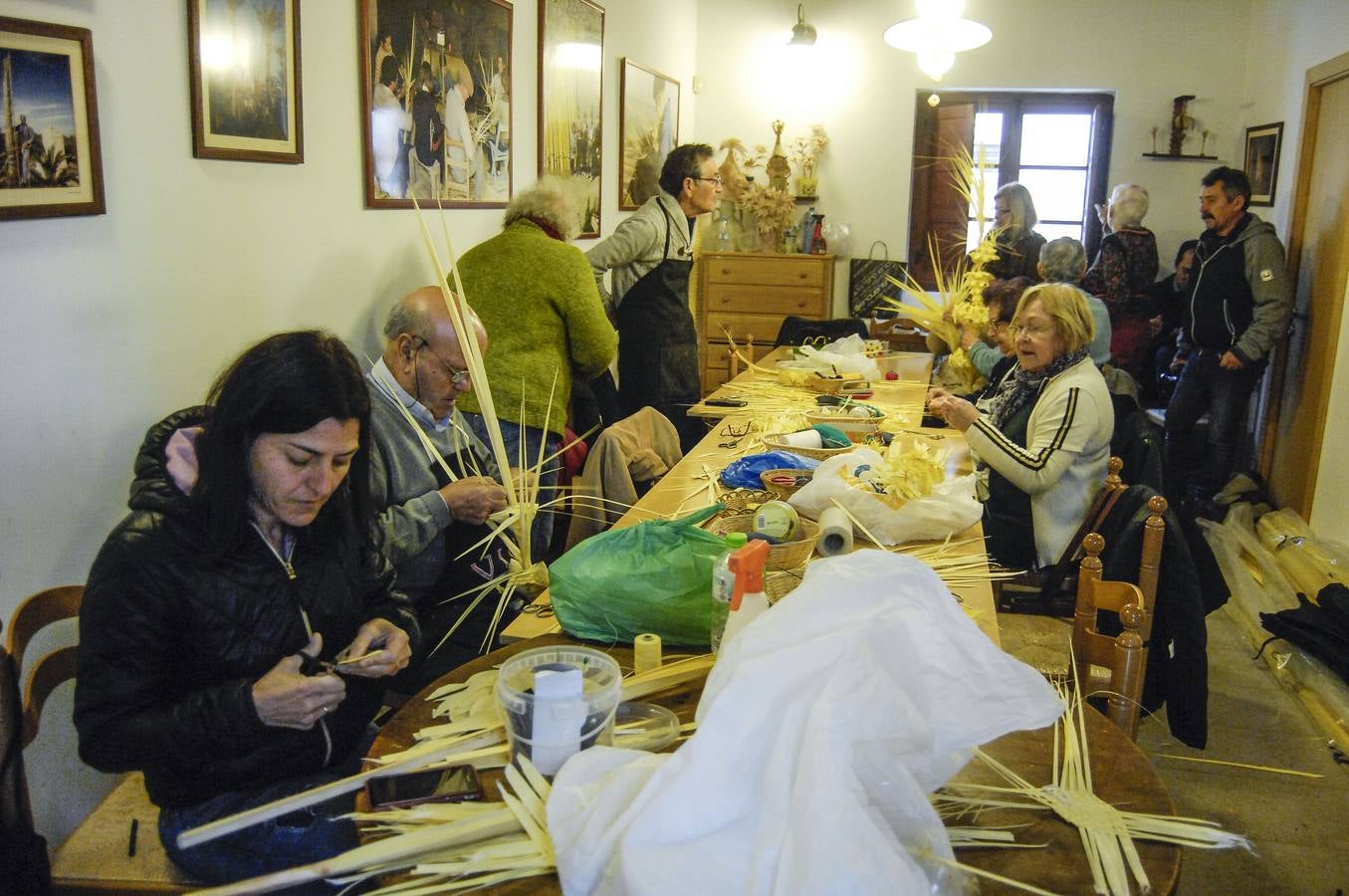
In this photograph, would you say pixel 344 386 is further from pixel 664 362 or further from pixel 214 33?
pixel 664 362

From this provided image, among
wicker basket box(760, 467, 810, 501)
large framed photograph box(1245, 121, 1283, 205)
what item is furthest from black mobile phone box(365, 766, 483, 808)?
large framed photograph box(1245, 121, 1283, 205)

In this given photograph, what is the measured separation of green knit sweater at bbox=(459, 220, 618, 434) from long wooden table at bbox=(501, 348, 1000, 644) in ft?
1.77

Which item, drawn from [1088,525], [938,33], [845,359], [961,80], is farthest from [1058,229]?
[1088,525]

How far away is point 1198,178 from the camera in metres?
6.93

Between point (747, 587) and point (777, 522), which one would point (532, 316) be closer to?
point (777, 522)

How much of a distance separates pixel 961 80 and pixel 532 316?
16.2 feet

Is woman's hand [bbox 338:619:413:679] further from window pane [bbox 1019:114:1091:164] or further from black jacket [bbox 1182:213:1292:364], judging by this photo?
window pane [bbox 1019:114:1091:164]

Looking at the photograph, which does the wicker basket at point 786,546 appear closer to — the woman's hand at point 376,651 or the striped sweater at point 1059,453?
the woman's hand at point 376,651

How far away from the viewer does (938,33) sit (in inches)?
173

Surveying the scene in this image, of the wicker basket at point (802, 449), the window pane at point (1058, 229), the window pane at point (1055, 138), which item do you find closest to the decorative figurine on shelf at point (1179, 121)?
the window pane at point (1055, 138)

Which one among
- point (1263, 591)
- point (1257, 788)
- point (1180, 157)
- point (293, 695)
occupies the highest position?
point (1180, 157)

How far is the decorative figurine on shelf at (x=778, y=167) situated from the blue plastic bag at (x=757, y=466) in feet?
15.9

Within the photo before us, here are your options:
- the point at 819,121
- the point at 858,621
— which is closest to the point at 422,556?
the point at 858,621

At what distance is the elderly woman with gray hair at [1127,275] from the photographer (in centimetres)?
602
